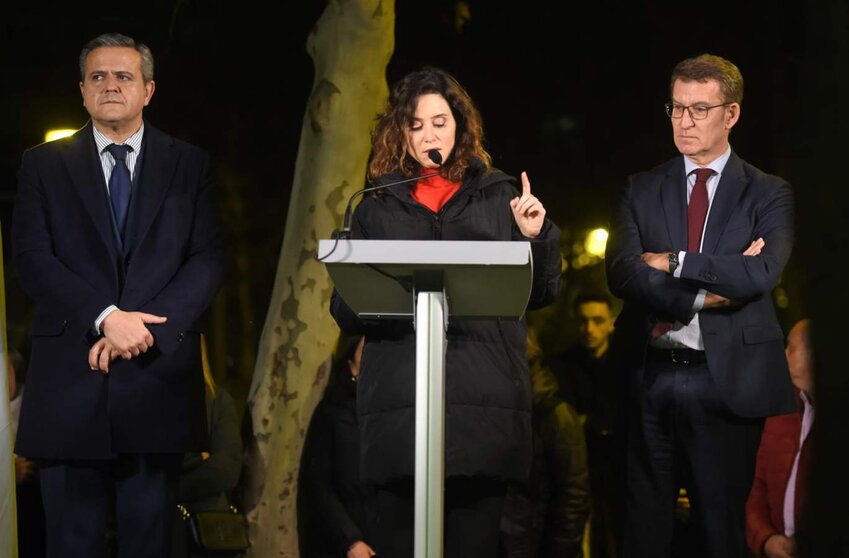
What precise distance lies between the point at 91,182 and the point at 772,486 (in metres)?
2.51

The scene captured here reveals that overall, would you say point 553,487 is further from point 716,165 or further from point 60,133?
point 60,133

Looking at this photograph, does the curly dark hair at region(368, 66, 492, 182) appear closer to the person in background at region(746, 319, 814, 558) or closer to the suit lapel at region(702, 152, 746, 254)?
the suit lapel at region(702, 152, 746, 254)

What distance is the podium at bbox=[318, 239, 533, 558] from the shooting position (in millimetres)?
2809

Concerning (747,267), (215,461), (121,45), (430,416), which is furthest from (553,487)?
(121,45)

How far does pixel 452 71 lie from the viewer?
488 cm

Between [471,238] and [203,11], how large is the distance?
1877 millimetres

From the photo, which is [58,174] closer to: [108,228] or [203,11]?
[108,228]

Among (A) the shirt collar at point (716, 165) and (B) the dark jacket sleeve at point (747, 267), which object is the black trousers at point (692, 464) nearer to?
(B) the dark jacket sleeve at point (747, 267)

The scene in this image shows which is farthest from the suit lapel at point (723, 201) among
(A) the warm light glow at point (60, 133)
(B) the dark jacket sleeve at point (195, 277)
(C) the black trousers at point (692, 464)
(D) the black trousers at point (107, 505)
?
(A) the warm light glow at point (60, 133)

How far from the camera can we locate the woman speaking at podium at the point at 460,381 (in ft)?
11.5

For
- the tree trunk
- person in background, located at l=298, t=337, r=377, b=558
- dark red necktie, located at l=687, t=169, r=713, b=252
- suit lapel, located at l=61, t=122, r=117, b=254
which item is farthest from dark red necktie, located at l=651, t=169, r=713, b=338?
suit lapel, located at l=61, t=122, r=117, b=254

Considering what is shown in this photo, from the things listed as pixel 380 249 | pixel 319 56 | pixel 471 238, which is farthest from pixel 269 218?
pixel 380 249

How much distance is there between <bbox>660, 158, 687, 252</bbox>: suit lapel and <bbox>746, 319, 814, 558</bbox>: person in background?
0.52 metres

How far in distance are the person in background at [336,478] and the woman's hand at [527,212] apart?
1.24m
